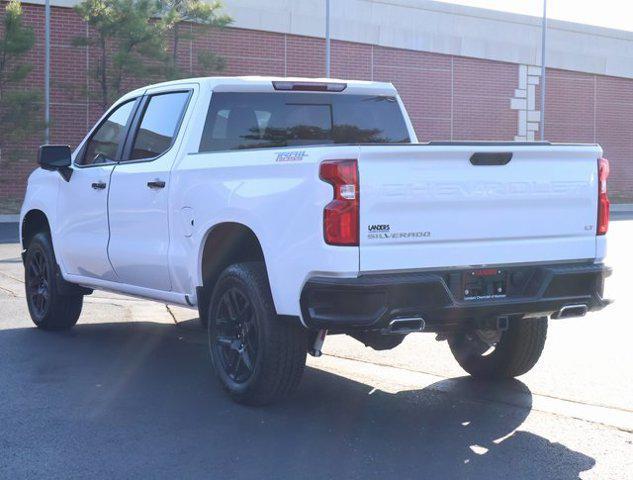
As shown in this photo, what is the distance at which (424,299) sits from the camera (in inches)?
208

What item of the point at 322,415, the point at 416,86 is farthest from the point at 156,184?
the point at 416,86

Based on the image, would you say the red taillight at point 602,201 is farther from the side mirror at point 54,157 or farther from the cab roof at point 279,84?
the side mirror at point 54,157

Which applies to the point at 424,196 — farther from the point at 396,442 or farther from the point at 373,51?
the point at 373,51

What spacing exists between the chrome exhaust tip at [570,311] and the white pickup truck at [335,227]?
0.01 meters

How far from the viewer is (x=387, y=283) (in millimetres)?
5172

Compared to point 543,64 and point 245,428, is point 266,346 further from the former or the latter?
point 543,64

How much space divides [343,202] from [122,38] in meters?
23.7

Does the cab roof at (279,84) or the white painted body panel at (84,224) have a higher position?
the cab roof at (279,84)

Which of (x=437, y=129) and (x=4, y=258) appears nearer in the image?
(x=4, y=258)

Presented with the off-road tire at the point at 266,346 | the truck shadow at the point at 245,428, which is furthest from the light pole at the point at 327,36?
the off-road tire at the point at 266,346

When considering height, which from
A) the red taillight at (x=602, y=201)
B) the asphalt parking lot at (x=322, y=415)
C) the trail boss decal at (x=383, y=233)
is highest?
the red taillight at (x=602, y=201)

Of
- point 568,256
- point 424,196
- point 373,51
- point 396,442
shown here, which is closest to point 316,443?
point 396,442

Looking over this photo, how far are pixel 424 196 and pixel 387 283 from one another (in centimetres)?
52

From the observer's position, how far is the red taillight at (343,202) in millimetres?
5148
